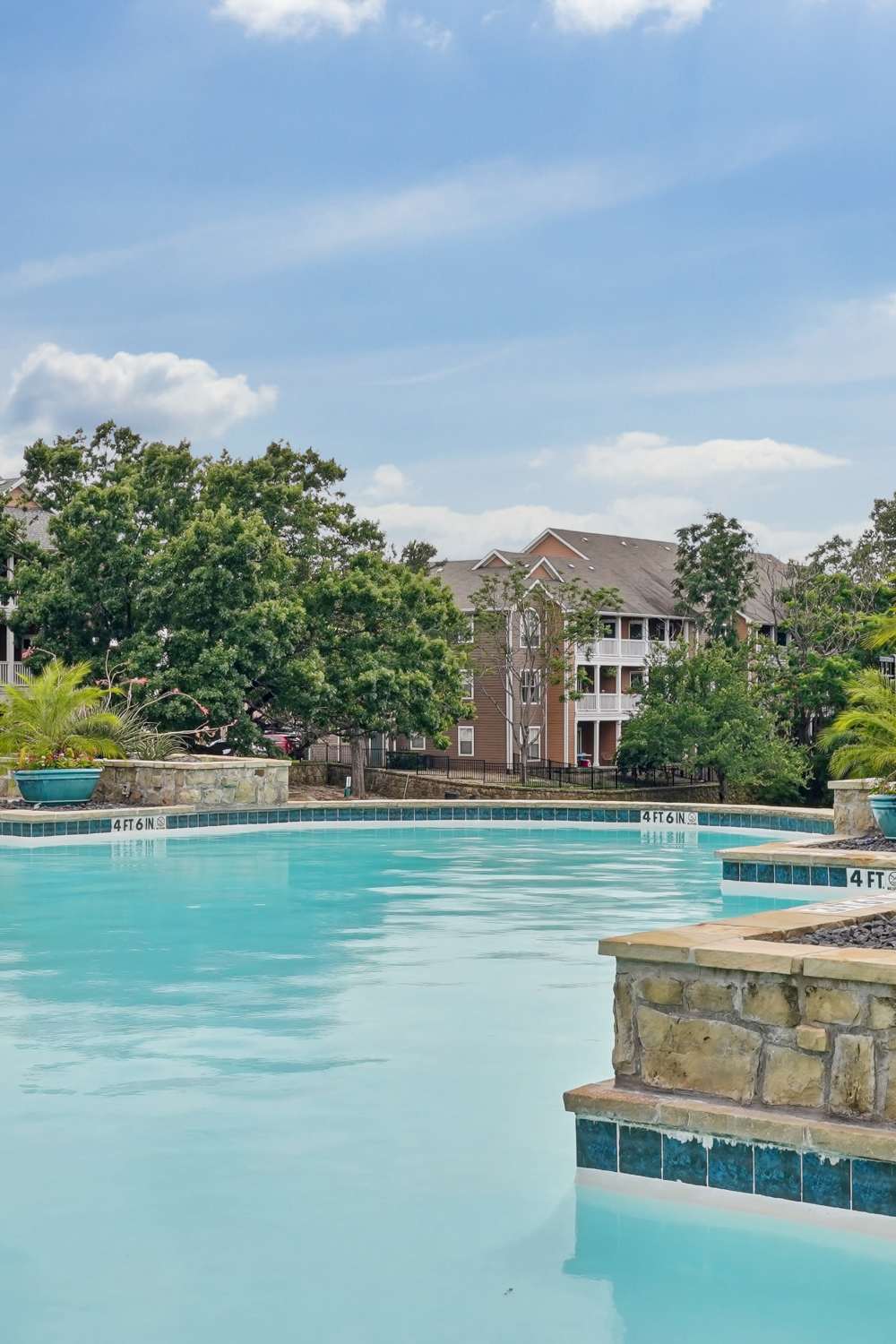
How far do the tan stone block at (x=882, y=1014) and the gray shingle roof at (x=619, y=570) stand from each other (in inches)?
1821

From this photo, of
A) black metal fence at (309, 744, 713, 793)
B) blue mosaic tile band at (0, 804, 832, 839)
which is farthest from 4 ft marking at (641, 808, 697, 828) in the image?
black metal fence at (309, 744, 713, 793)

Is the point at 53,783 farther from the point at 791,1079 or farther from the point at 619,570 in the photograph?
the point at 619,570

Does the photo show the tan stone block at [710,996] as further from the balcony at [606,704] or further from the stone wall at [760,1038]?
the balcony at [606,704]

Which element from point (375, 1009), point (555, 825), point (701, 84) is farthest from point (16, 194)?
point (375, 1009)

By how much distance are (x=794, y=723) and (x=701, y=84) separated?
21860 mm

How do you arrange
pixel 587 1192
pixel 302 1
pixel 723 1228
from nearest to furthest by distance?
pixel 723 1228 → pixel 587 1192 → pixel 302 1

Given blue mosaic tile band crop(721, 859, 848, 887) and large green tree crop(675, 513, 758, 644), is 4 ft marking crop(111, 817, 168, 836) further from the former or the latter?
large green tree crop(675, 513, 758, 644)

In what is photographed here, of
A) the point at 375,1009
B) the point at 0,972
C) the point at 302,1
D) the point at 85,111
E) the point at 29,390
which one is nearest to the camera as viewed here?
the point at 375,1009

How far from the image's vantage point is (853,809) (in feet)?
59.4

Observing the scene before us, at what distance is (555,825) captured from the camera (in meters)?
25.1

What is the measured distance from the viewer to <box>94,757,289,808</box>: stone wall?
77.4 ft

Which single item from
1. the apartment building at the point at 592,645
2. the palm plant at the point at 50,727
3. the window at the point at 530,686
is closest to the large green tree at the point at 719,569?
the apartment building at the point at 592,645

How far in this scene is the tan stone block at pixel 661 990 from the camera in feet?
19.8

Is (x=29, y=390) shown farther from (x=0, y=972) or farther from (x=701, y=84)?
(x=0, y=972)
